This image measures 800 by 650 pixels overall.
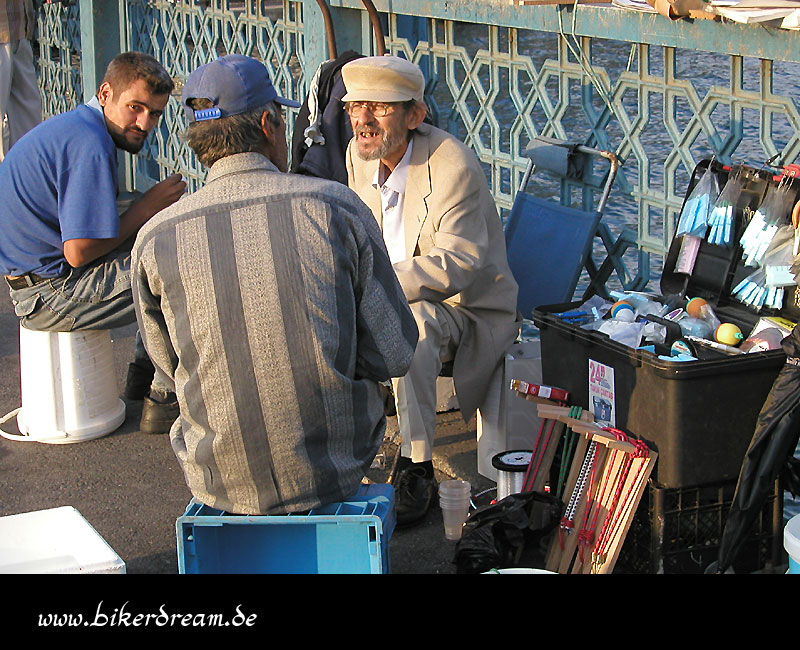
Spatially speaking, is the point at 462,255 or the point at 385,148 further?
the point at 385,148

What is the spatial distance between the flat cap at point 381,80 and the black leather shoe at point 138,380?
5.86 ft

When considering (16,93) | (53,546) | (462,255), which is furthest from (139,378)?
(16,93)

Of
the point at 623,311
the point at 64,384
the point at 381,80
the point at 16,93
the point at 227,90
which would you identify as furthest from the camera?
the point at 16,93

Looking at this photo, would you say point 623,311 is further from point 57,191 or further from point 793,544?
point 57,191

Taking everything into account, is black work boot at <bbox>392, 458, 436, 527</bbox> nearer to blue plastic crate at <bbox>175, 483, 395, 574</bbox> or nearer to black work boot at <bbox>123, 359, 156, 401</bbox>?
blue plastic crate at <bbox>175, 483, 395, 574</bbox>

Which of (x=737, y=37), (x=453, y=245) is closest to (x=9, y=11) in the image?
(x=453, y=245)

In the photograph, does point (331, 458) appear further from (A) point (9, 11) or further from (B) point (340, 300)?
(A) point (9, 11)

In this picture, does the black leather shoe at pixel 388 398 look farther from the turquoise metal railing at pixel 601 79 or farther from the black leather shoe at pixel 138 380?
the black leather shoe at pixel 138 380

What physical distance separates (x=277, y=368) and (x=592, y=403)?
4.26 ft

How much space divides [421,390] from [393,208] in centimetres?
84

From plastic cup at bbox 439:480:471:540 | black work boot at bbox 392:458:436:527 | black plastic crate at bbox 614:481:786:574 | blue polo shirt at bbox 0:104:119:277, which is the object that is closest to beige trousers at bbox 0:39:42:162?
blue polo shirt at bbox 0:104:119:277

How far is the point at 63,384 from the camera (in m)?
4.85

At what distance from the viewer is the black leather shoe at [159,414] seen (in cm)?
493

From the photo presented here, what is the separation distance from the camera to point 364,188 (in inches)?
181
